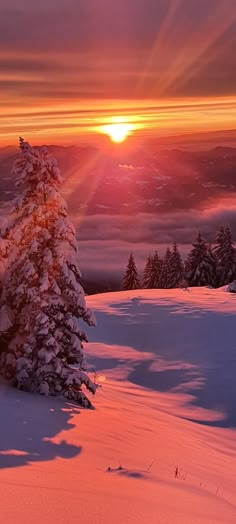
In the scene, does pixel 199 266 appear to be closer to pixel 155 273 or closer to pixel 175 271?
pixel 175 271

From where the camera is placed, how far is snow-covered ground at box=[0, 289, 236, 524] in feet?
18.8

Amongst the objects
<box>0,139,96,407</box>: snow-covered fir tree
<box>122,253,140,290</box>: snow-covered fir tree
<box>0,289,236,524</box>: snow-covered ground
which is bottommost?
<box>0,289,236,524</box>: snow-covered ground

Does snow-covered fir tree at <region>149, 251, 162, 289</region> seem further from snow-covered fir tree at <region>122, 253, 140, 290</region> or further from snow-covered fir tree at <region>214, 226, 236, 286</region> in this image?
snow-covered fir tree at <region>214, 226, 236, 286</region>

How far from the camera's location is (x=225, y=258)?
203 feet

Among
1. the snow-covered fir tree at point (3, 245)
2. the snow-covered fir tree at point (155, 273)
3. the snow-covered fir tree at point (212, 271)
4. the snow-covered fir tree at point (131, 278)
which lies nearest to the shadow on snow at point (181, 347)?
the snow-covered fir tree at point (3, 245)

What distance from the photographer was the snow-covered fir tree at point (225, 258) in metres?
60.9

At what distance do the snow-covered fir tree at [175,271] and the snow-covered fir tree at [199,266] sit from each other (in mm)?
6626

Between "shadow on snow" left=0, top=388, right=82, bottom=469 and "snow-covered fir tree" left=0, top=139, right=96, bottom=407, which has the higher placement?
"snow-covered fir tree" left=0, top=139, right=96, bottom=407

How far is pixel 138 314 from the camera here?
30.9 m

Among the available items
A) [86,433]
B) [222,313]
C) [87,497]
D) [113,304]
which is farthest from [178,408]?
[113,304]

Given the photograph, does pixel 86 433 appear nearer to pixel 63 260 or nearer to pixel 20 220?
pixel 63 260

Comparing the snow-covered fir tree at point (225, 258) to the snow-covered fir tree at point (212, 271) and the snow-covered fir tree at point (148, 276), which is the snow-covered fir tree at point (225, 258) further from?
the snow-covered fir tree at point (148, 276)

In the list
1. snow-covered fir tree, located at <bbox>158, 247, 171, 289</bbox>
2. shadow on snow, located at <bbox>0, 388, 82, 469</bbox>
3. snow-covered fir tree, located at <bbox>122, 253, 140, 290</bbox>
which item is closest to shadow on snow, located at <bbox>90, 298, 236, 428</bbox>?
shadow on snow, located at <bbox>0, 388, 82, 469</bbox>

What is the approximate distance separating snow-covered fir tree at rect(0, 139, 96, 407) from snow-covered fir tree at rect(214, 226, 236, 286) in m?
48.7
